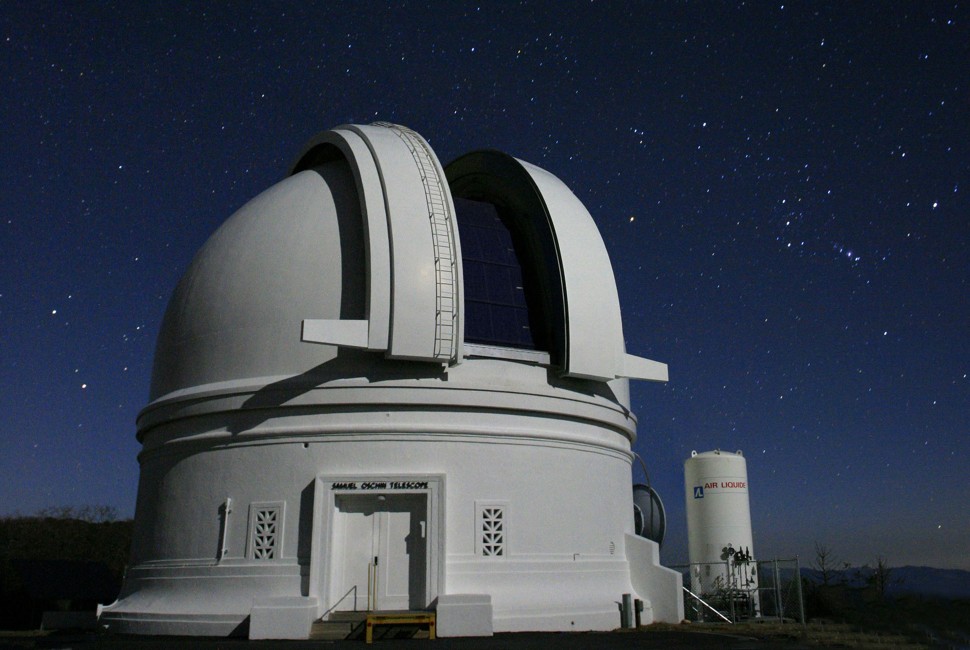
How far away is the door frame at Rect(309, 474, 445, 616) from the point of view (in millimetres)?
12891

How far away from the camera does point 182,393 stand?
14859mm

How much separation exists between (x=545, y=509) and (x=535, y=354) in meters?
2.76

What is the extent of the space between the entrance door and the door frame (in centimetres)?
13

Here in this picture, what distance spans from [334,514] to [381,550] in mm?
987

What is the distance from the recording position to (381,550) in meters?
13.4

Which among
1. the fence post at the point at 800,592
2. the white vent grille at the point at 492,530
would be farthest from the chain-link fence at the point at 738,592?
the white vent grille at the point at 492,530

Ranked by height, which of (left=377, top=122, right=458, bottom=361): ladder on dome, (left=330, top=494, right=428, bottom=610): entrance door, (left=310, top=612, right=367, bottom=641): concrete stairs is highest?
(left=377, top=122, right=458, bottom=361): ladder on dome

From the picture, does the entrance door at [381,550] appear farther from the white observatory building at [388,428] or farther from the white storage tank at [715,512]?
the white storage tank at [715,512]

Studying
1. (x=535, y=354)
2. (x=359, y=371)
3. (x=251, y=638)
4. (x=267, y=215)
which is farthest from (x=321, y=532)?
(x=267, y=215)

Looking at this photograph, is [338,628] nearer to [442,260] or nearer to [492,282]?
[442,260]

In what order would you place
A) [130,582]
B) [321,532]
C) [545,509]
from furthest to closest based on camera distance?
[130,582], [545,509], [321,532]

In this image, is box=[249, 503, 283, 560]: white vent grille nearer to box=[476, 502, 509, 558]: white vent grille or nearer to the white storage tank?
box=[476, 502, 509, 558]: white vent grille

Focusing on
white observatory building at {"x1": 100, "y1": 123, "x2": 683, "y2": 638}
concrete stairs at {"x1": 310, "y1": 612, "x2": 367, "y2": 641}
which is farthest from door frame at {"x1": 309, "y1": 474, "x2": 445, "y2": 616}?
concrete stairs at {"x1": 310, "y1": 612, "x2": 367, "y2": 641}

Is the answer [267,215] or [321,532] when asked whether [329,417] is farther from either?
[267,215]
